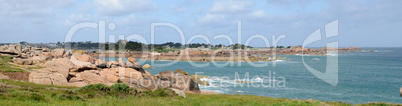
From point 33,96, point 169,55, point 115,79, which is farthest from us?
point 169,55

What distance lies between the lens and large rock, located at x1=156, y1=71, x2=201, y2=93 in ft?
120

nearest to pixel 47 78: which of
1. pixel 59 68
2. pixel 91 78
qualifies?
pixel 59 68

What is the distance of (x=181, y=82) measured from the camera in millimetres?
37969

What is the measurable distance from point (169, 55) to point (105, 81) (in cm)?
10517

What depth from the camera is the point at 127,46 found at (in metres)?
155

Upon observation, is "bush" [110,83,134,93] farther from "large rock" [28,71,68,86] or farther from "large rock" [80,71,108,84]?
"large rock" [80,71,108,84]

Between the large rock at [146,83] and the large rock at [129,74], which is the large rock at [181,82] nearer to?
the large rock at [146,83]

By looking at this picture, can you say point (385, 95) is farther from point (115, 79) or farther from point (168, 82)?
point (115, 79)

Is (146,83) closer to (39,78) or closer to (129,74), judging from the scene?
(129,74)

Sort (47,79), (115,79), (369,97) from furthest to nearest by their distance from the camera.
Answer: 1. (369,97)
2. (115,79)
3. (47,79)

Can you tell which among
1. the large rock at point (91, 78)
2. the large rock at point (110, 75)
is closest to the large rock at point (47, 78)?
the large rock at point (91, 78)

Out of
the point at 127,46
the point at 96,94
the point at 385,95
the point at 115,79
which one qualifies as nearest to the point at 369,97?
the point at 385,95

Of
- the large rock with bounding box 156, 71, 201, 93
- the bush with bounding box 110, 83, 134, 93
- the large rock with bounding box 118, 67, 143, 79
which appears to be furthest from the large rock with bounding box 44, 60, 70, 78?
the bush with bounding box 110, 83, 134, 93

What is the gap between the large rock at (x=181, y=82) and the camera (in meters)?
36.5
